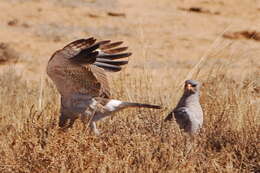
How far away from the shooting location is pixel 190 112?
20.3 feet

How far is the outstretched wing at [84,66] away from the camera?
5.98 metres

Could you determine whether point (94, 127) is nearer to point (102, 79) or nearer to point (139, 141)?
point (102, 79)

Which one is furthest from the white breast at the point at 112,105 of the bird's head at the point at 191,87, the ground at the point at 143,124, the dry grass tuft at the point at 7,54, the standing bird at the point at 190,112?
the dry grass tuft at the point at 7,54

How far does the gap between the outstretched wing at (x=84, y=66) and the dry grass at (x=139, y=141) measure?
279mm

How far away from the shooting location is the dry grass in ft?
17.2

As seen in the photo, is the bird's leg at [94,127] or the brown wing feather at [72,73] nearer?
the brown wing feather at [72,73]

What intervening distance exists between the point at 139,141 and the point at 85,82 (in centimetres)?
114

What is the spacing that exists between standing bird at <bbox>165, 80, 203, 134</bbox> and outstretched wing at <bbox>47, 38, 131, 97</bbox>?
625 millimetres

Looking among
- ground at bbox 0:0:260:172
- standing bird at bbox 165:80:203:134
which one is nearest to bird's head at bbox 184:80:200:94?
standing bird at bbox 165:80:203:134

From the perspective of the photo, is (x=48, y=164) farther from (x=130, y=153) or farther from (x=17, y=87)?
(x=17, y=87)

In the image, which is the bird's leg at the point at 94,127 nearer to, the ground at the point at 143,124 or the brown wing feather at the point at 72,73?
the ground at the point at 143,124

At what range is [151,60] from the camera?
11945 mm

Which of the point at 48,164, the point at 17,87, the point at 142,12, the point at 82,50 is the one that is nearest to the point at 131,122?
the point at 82,50

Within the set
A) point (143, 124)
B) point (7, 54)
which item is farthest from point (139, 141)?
point (7, 54)
